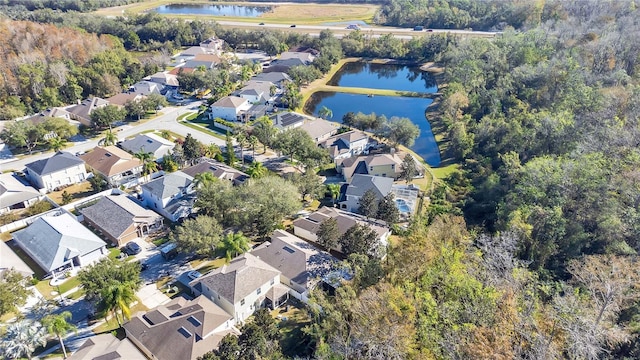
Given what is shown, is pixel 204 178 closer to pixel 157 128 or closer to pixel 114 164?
pixel 114 164

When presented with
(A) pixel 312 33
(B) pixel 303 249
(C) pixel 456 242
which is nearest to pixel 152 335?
(B) pixel 303 249

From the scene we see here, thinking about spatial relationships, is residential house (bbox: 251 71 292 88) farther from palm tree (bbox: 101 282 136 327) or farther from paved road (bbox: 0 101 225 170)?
palm tree (bbox: 101 282 136 327)

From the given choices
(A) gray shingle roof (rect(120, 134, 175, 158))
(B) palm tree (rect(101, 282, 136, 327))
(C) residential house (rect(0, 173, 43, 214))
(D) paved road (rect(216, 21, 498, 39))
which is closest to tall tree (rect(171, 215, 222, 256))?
(B) palm tree (rect(101, 282, 136, 327))

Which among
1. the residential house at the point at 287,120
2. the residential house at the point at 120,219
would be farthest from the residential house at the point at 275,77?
the residential house at the point at 120,219

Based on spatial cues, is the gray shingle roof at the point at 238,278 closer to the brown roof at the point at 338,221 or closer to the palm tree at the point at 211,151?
the brown roof at the point at 338,221

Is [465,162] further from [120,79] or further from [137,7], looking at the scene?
[137,7]

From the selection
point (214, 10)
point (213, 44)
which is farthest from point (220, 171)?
point (214, 10)
